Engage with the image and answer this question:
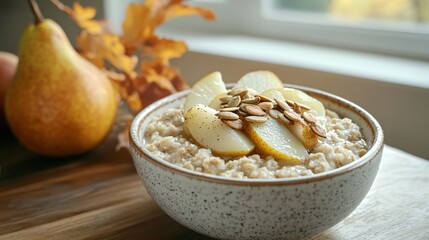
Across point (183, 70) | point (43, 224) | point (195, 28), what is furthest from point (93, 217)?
point (195, 28)

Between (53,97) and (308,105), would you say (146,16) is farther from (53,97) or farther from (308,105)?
(308,105)

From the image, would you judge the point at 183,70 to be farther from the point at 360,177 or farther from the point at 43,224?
the point at 360,177

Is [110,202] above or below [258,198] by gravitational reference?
below

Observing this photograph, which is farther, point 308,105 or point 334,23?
point 334,23

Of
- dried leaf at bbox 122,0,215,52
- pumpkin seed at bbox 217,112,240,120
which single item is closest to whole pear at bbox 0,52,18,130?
dried leaf at bbox 122,0,215,52

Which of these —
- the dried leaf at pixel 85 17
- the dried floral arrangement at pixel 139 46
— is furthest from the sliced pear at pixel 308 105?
the dried leaf at pixel 85 17

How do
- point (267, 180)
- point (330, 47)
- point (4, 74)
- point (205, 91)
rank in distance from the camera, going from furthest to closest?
point (330, 47) → point (4, 74) → point (205, 91) → point (267, 180)

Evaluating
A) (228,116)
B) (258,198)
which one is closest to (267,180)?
(258,198)
